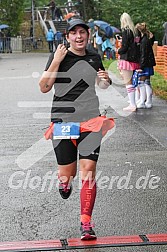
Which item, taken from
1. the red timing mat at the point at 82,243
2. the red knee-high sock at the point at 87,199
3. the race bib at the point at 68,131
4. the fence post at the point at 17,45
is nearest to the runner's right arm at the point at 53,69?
the race bib at the point at 68,131

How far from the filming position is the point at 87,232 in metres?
5.81

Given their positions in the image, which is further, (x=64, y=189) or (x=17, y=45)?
Result: (x=17, y=45)

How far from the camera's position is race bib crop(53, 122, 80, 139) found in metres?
5.98

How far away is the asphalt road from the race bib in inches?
35.2

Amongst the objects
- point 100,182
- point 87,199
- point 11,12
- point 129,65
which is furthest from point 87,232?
point 11,12

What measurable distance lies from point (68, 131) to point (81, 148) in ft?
0.68

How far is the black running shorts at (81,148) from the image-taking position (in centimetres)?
602

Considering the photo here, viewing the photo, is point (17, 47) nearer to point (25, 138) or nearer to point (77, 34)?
point (25, 138)

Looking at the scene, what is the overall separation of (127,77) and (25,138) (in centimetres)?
350

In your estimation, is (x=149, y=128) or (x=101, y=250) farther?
(x=149, y=128)

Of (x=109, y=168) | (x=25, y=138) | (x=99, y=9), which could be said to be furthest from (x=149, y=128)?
(x=99, y=9)

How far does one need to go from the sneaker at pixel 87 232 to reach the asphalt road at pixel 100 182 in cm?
18

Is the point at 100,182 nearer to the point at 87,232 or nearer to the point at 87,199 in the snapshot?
the point at 87,199

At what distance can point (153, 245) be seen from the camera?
223 inches
